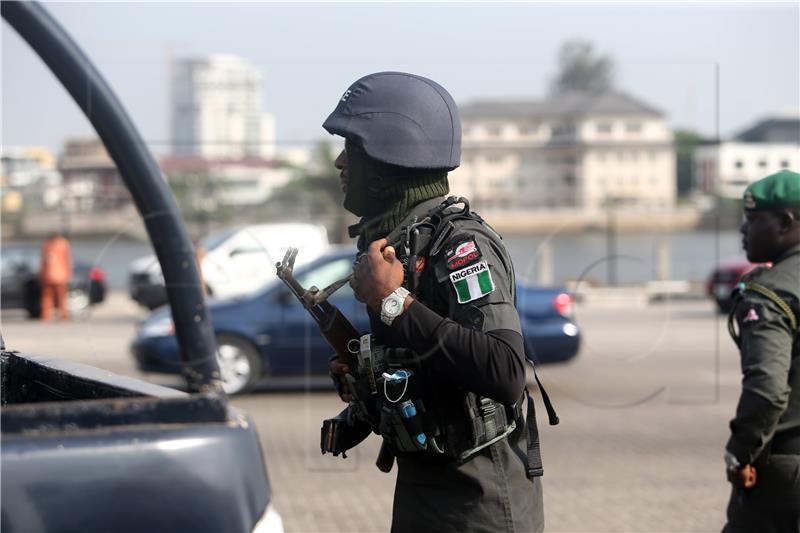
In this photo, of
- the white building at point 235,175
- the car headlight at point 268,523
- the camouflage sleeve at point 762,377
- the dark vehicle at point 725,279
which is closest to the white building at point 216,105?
the white building at point 235,175

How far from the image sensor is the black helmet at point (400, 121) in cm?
280

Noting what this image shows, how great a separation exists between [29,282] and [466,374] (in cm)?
1950

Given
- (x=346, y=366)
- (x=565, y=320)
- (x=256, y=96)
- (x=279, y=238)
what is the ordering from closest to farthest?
(x=346, y=366) < (x=279, y=238) < (x=256, y=96) < (x=565, y=320)

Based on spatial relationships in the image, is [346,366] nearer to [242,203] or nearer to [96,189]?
[96,189]

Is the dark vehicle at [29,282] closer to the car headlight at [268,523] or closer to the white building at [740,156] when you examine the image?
the white building at [740,156]

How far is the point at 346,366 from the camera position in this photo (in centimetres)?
282

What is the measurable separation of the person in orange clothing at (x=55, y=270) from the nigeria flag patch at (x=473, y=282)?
1775 centimetres

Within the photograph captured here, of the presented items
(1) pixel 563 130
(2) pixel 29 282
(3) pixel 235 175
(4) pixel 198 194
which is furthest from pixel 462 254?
(2) pixel 29 282

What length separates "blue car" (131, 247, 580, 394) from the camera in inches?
418

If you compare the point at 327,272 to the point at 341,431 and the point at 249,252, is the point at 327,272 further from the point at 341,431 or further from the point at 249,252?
the point at 341,431

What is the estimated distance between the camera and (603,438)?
8898 millimetres

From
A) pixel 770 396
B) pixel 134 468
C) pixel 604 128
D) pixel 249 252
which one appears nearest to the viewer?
pixel 134 468

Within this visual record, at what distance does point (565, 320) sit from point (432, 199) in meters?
7.85

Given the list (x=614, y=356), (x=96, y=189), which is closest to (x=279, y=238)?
(x=614, y=356)
